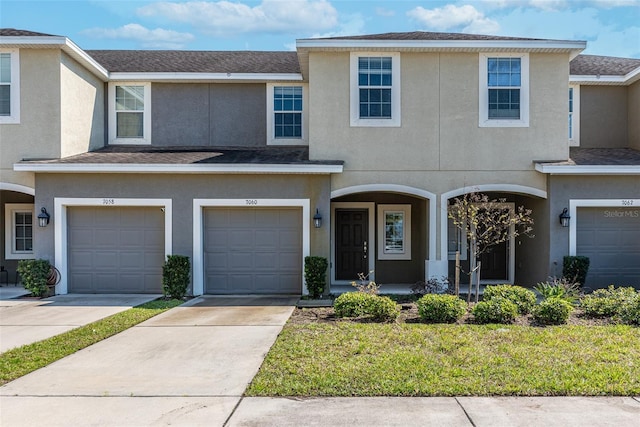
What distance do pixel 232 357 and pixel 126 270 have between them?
273 inches

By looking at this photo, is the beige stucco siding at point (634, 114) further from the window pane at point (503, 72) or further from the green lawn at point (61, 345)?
the green lawn at point (61, 345)

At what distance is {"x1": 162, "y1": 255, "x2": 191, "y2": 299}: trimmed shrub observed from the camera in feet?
38.7

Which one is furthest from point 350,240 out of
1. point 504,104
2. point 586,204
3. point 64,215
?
point 64,215

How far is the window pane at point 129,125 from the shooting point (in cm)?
1496

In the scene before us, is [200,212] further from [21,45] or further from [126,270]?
[21,45]

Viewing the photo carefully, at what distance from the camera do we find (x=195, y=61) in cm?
1588

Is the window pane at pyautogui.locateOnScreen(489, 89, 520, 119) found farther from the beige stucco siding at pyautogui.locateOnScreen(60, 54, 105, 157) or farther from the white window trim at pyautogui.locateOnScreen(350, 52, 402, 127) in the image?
the beige stucco siding at pyautogui.locateOnScreen(60, 54, 105, 157)

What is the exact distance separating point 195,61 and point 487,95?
358 inches

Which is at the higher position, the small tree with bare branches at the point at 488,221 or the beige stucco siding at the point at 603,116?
the beige stucco siding at the point at 603,116

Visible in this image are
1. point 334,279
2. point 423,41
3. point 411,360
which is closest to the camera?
point 411,360

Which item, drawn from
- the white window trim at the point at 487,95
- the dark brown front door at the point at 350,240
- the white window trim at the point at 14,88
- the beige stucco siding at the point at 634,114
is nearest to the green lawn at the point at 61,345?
the dark brown front door at the point at 350,240

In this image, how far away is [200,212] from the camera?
1248 cm

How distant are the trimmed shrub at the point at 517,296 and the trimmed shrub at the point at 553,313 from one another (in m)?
0.52

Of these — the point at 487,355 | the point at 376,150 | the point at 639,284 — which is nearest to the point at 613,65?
the point at 639,284
